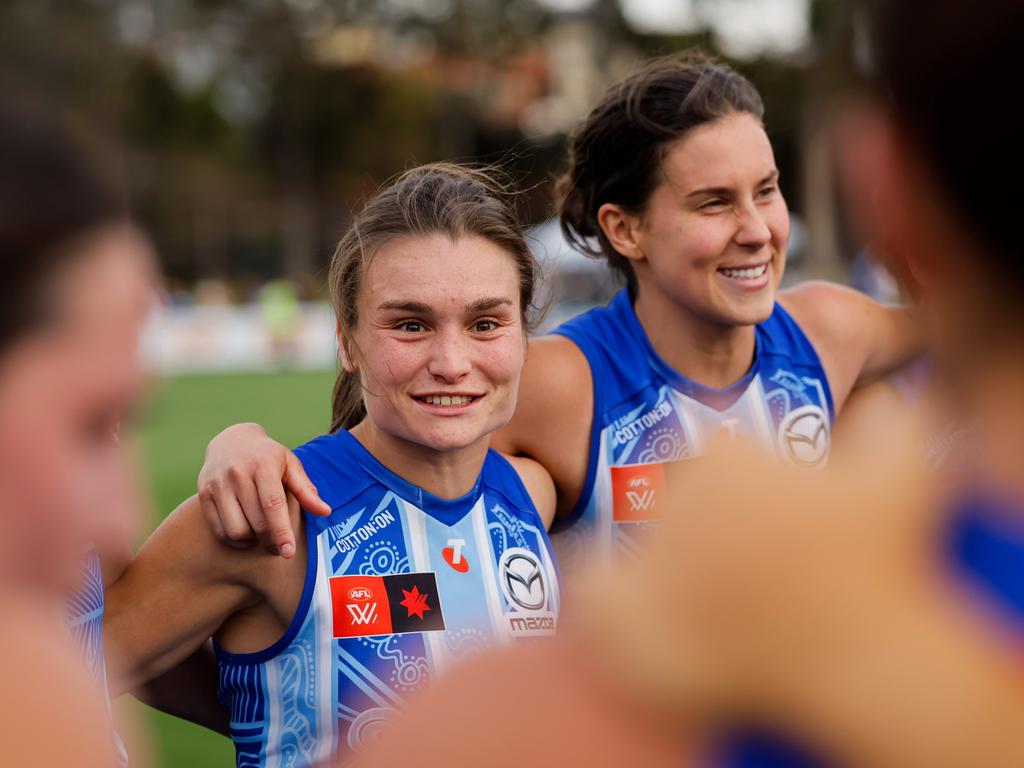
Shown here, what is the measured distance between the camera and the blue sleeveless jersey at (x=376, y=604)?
249 centimetres

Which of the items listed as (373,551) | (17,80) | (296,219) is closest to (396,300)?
(373,551)

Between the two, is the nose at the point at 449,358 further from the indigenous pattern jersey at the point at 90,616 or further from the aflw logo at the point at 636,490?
the aflw logo at the point at 636,490

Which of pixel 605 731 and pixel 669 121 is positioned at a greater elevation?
pixel 669 121

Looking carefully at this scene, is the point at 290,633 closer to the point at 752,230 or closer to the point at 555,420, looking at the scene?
the point at 555,420

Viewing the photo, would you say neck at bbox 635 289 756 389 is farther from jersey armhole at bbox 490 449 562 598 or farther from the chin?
the chin

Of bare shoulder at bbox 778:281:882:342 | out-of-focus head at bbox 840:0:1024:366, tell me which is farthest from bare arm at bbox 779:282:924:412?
out-of-focus head at bbox 840:0:1024:366

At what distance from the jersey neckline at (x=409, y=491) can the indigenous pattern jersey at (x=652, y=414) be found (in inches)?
26.2

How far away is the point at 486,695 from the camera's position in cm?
82

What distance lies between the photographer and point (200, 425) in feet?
54.5

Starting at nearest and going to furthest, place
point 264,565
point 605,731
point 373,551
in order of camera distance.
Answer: point 605,731, point 264,565, point 373,551

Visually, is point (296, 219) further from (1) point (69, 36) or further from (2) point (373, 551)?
(2) point (373, 551)

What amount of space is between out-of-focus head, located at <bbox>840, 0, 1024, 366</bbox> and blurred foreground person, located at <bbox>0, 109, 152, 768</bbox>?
1.94 ft

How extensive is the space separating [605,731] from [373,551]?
1894mm

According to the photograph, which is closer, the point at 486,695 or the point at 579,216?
the point at 486,695
